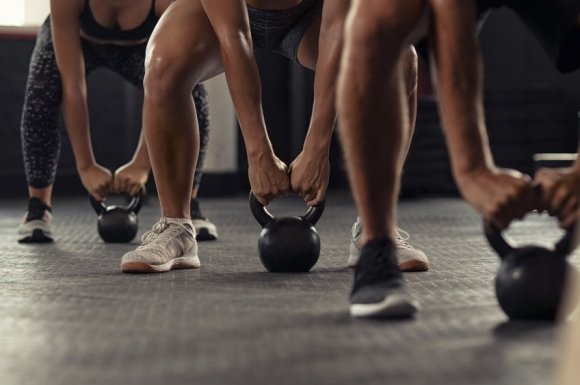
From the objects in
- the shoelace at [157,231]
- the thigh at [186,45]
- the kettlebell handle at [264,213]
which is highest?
the thigh at [186,45]

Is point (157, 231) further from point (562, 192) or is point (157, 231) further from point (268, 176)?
point (562, 192)

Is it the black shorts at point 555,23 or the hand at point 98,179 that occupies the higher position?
the black shorts at point 555,23

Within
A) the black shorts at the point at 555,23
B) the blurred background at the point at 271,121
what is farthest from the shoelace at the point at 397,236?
the blurred background at the point at 271,121

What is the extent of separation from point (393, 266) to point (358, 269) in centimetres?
7

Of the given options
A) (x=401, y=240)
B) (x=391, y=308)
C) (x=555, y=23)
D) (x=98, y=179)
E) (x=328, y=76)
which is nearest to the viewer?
(x=391, y=308)

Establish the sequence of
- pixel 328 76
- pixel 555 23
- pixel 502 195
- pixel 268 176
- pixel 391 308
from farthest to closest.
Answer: pixel 328 76, pixel 268 176, pixel 555 23, pixel 391 308, pixel 502 195

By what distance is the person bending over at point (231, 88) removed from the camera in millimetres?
2303

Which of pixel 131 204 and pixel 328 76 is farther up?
pixel 328 76

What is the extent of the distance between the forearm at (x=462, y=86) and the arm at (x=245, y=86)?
27.8 inches

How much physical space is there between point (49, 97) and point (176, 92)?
1067mm

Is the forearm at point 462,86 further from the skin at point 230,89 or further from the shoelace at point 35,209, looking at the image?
the shoelace at point 35,209

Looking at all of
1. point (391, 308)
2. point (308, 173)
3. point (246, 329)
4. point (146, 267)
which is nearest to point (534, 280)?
point (391, 308)

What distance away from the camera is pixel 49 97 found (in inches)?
132

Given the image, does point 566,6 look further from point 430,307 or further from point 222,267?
point 222,267
